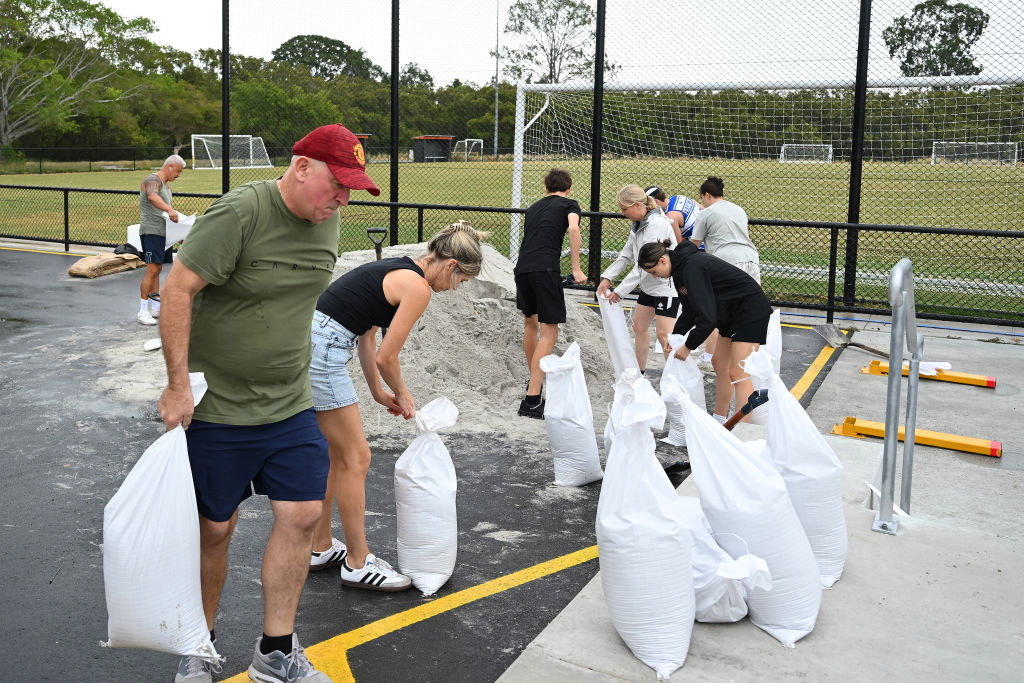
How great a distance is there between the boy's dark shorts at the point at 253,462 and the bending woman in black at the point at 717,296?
9.51 ft

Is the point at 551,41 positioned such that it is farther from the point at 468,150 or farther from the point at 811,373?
the point at 811,373

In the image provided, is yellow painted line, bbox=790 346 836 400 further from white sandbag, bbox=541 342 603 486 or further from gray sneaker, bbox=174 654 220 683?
gray sneaker, bbox=174 654 220 683

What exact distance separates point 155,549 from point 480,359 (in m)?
4.70

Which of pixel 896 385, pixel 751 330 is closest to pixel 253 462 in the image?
pixel 896 385

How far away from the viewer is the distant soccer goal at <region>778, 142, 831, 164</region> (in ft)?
42.5

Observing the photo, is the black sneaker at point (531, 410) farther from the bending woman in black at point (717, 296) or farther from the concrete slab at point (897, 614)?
the concrete slab at point (897, 614)

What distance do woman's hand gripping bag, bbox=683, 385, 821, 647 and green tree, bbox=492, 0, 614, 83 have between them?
32.1 feet

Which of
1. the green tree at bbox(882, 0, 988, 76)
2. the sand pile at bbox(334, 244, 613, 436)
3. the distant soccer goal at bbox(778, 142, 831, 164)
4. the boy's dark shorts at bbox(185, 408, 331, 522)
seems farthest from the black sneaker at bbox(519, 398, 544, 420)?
the distant soccer goal at bbox(778, 142, 831, 164)

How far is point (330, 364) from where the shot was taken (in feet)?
12.3

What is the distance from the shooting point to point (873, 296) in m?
11.8

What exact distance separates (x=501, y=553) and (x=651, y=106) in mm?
10023

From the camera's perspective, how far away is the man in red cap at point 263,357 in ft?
9.43

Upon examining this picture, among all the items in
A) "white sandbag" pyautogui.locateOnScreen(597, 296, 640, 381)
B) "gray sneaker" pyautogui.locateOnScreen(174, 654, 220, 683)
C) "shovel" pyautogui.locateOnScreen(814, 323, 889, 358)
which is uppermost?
"white sandbag" pyautogui.locateOnScreen(597, 296, 640, 381)

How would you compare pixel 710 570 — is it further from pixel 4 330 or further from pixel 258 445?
pixel 4 330
